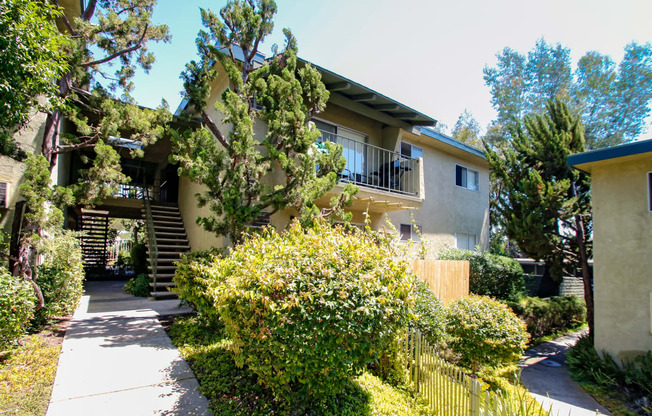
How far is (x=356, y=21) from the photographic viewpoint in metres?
10.4

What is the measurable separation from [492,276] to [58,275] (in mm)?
12481

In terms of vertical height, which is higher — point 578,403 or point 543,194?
point 543,194

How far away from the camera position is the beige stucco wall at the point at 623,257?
7840mm

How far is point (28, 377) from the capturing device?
177 inches

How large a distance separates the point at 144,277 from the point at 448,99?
830 inches

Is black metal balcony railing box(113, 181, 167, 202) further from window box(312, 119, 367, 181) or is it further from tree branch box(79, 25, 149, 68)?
window box(312, 119, 367, 181)

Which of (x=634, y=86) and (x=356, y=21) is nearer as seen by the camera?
(x=356, y=21)

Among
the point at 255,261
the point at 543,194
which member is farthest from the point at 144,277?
the point at 543,194

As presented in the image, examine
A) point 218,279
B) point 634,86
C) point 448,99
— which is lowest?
point 218,279

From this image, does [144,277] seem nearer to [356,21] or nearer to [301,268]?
[301,268]

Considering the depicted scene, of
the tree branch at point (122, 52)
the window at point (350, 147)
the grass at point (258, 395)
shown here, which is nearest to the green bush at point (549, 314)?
the window at point (350, 147)

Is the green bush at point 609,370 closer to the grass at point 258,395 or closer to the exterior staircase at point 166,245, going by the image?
the grass at point 258,395

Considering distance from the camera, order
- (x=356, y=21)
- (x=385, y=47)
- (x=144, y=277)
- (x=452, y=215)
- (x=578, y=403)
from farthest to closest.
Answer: (x=452, y=215) → (x=385, y=47) → (x=144, y=277) → (x=356, y=21) → (x=578, y=403)

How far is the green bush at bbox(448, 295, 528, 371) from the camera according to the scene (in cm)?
631
